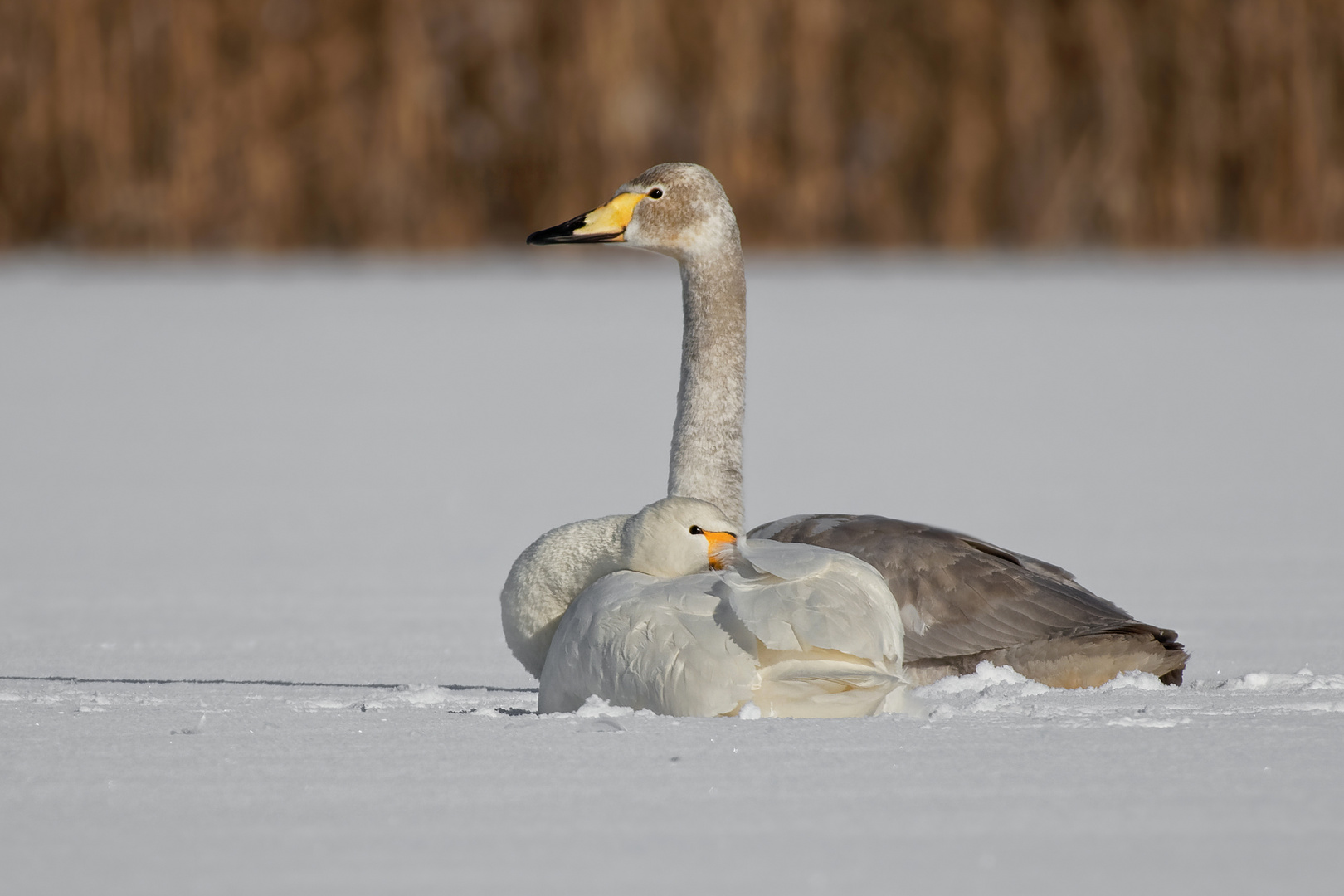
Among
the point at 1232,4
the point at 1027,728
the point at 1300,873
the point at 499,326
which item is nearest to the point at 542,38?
the point at 499,326

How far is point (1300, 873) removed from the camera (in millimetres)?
2314

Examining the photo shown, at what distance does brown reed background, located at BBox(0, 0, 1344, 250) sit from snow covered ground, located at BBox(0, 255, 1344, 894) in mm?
396

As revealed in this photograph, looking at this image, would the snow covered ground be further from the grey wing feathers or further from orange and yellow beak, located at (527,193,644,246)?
orange and yellow beak, located at (527,193,644,246)

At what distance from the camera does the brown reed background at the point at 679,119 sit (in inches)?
480

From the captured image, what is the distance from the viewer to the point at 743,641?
3.19 m

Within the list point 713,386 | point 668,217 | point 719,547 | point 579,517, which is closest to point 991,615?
point 719,547

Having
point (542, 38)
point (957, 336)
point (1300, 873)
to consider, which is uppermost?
point (542, 38)

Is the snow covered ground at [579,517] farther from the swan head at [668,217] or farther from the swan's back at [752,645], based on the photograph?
the swan head at [668,217]

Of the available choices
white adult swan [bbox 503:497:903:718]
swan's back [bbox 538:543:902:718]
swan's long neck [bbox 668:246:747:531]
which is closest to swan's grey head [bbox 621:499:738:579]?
white adult swan [bbox 503:497:903:718]

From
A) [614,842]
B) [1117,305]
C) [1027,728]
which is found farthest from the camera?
[1117,305]

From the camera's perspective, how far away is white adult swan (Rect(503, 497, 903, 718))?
125 inches

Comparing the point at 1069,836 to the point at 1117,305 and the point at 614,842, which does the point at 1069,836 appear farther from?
the point at 1117,305

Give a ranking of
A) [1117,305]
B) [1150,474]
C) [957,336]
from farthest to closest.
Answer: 1. [1117,305]
2. [957,336]
3. [1150,474]

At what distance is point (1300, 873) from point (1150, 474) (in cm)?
525
